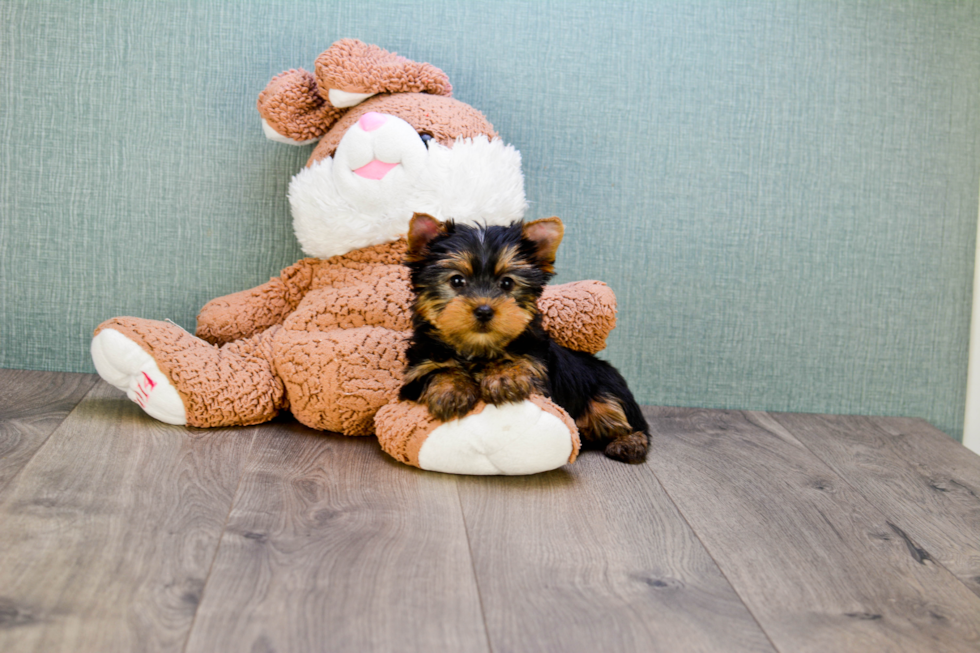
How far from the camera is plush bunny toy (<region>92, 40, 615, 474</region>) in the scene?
1.92m

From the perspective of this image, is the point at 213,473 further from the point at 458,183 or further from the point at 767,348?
the point at 767,348

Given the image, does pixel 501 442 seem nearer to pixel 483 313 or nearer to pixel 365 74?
pixel 483 313

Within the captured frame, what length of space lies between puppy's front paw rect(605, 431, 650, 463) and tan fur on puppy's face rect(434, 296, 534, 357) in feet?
1.51

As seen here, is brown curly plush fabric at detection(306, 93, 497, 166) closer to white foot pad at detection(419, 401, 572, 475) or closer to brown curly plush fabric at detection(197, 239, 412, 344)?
brown curly plush fabric at detection(197, 239, 412, 344)

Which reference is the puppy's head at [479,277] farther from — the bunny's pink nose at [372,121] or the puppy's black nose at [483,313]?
the bunny's pink nose at [372,121]

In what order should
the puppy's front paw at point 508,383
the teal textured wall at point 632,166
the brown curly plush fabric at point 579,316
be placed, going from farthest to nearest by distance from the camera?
the teal textured wall at point 632,166 < the brown curly plush fabric at point 579,316 < the puppy's front paw at point 508,383

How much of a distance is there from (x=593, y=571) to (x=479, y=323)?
50 cm

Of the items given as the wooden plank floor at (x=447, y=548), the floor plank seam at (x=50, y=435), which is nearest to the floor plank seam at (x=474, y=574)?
the wooden plank floor at (x=447, y=548)

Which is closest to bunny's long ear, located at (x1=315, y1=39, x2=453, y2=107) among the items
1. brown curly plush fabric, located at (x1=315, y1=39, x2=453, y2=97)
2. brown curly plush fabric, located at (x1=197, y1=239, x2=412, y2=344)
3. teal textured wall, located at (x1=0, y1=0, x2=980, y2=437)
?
brown curly plush fabric, located at (x1=315, y1=39, x2=453, y2=97)

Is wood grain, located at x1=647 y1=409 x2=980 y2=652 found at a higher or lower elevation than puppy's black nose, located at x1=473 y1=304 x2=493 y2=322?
lower

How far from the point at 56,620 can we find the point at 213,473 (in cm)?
57

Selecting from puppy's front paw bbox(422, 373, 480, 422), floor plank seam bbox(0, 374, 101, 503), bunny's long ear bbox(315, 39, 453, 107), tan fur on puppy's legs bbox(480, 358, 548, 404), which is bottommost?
floor plank seam bbox(0, 374, 101, 503)

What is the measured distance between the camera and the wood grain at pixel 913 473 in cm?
163

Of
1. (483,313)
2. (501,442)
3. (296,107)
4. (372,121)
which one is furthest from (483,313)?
(296,107)
